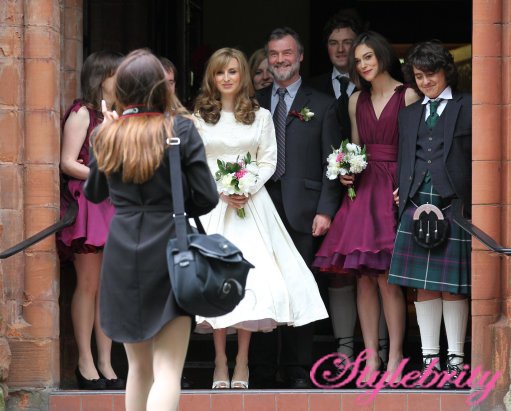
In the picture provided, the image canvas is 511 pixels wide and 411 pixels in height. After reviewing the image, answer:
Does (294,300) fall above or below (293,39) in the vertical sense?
below

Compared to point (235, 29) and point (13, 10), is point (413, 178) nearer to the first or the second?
point (13, 10)

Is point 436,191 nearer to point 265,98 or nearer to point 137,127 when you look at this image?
point 265,98

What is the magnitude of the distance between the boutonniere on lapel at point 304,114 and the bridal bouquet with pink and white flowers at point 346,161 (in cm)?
33

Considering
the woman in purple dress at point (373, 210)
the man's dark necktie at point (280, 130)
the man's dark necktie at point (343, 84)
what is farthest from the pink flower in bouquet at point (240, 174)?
the man's dark necktie at point (343, 84)

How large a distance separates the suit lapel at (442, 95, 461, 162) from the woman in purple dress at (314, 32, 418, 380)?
339 mm

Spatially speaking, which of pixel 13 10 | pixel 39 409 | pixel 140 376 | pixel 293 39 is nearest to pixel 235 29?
pixel 293 39

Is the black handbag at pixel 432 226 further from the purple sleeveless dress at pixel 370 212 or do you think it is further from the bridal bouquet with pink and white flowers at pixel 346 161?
the bridal bouquet with pink and white flowers at pixel 346 161

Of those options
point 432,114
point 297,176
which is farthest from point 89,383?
point 432,114

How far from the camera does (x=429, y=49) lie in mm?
9625

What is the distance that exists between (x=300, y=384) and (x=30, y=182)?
2.10 meters

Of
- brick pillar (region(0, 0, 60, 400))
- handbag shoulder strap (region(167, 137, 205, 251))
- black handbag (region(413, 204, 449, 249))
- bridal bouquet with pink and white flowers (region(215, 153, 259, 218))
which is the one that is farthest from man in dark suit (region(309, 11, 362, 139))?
handbag shoulder strap (region(167, 137, 205, 251))

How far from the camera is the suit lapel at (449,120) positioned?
9539 millimetres

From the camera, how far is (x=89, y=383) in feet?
31.9

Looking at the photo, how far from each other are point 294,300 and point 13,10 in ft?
8.12
